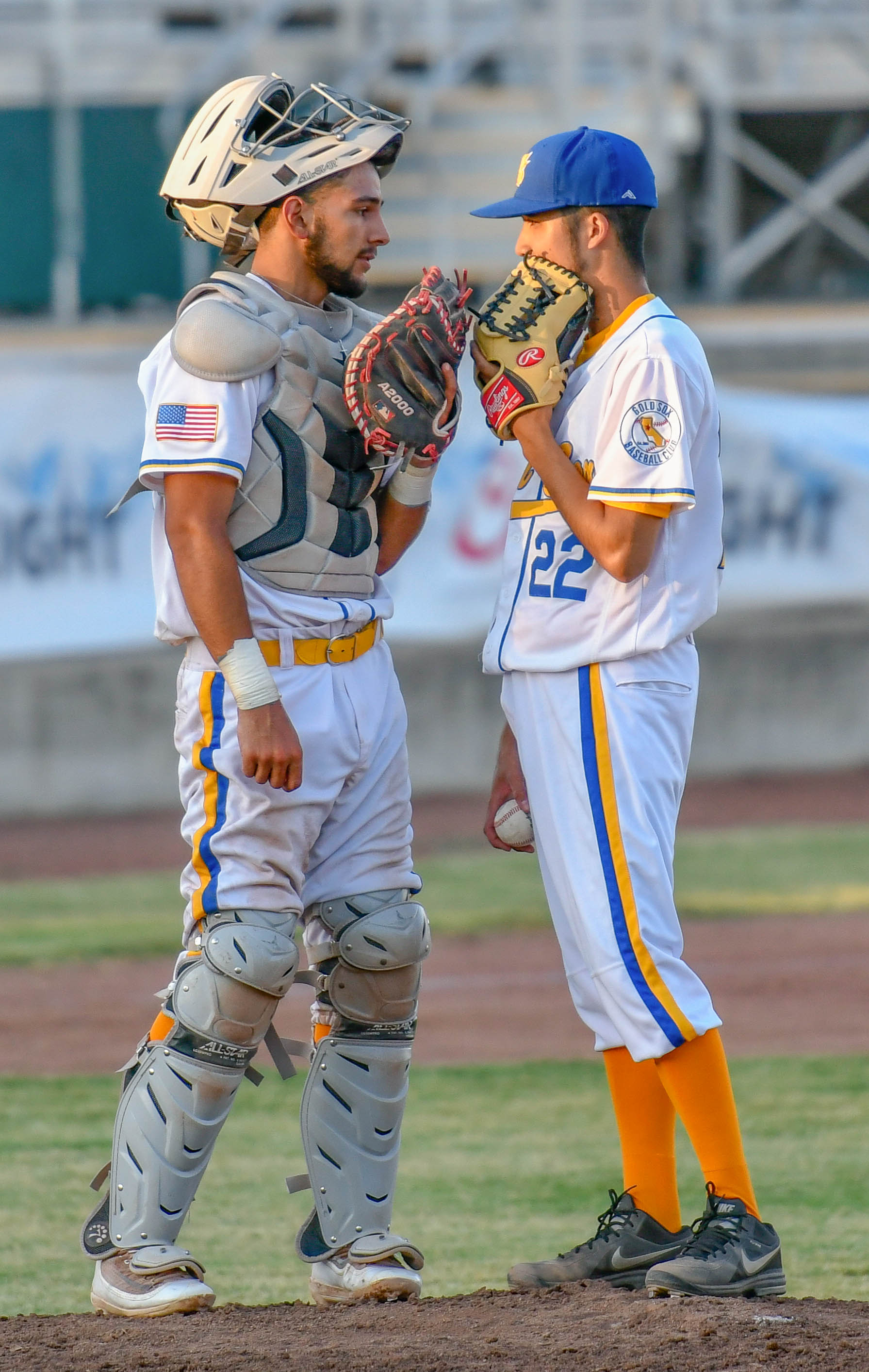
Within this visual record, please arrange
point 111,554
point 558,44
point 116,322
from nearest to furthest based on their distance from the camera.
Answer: point 111,554
point 116,322
point 558,44

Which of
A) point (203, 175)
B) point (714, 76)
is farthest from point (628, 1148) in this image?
point (714, 76)

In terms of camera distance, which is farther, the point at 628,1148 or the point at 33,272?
the point at 33,272

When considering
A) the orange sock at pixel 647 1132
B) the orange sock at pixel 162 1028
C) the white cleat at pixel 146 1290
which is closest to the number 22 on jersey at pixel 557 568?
the orange sock at pixel 647 1132

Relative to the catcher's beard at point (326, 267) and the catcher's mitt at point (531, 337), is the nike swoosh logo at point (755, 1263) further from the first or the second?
the catcher's beard at point (326, 267)

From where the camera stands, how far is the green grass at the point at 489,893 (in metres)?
9.06

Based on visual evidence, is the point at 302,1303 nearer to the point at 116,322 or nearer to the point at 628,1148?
the point at 628,1148

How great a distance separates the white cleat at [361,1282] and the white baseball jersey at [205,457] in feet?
4.18

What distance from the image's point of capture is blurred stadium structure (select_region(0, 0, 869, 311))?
1669 cm

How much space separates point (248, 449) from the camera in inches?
141

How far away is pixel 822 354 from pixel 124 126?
6.74 meters

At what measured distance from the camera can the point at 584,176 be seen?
363 centimetres

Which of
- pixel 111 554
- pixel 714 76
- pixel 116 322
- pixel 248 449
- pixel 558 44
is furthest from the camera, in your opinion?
pixel 714 76

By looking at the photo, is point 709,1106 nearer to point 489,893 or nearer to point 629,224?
point 629,224

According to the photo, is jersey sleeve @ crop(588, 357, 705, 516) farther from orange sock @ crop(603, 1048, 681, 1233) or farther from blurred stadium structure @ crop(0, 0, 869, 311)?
blurred stadium structure @ crop(0, 0, 869, 311)
